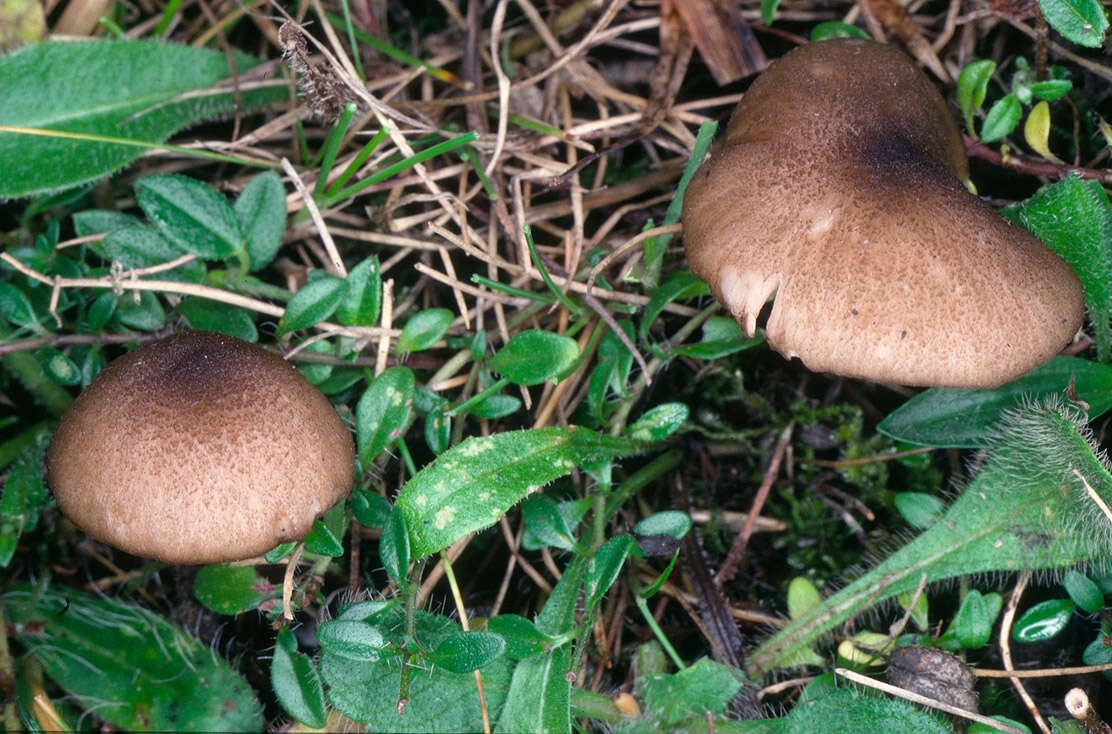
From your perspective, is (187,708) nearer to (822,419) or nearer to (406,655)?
(406,655)

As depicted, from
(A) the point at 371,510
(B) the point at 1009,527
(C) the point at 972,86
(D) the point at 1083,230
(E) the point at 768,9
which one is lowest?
(B) the point at 1009,527

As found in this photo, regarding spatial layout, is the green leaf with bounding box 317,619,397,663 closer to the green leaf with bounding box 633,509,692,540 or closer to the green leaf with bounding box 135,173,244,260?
the green leaf with bounding box 633,509,692,540

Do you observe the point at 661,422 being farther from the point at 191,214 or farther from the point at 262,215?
the point at 191,214

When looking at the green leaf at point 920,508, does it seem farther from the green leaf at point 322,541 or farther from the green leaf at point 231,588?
the green leaf at point 231,588

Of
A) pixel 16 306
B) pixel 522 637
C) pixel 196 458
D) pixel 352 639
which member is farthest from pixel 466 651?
pixel 16 306

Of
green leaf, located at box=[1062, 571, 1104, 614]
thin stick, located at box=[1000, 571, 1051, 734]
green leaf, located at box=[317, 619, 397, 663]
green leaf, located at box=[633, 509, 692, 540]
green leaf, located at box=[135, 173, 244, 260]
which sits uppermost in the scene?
green leaf, located at box=[135, 173, 244, 260]

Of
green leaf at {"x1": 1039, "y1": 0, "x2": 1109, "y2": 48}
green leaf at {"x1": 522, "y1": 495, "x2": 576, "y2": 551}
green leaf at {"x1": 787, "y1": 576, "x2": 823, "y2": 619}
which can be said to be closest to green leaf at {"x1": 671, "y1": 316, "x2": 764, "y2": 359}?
green leaf at {"x1": 522, "y1": 495, "x2": 576, "y2": 551}

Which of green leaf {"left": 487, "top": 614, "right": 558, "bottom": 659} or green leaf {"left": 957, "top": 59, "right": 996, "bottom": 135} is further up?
green leaf {"left": 957, "top": 59, "right": 996, "bottom": 135}
